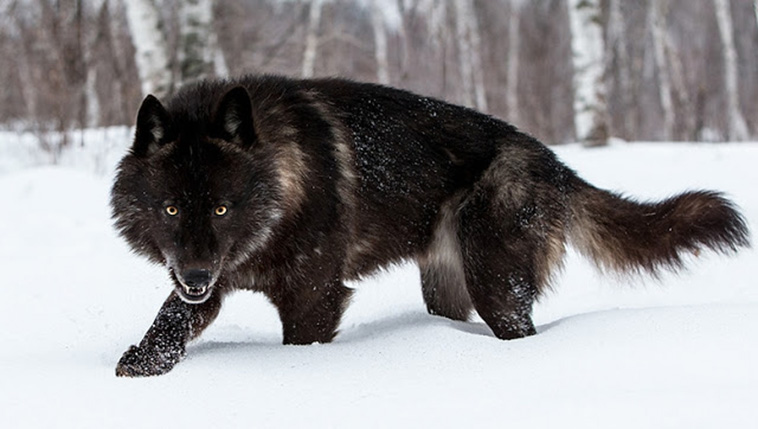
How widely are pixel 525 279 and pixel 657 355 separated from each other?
1.24m

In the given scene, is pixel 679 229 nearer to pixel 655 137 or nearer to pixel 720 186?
pixel 720 186

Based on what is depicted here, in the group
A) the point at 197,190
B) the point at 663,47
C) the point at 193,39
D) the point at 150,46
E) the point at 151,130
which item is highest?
the point at 151,130

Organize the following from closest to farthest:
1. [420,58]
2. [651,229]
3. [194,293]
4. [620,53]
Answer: [194,293]
[651,229]
[620,53]
[420,58]

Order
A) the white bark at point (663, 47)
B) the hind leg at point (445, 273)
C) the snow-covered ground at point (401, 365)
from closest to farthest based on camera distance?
the snow-covered ground at point (401, 365) → the hind leg at point (445, 273) → the white bark at point (663, 47)

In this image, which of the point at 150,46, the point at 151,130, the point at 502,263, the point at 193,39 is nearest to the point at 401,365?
the point at 502,263

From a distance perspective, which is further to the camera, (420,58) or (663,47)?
(420,58)

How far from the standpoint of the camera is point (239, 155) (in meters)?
3.59

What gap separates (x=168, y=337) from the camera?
3.56 metres

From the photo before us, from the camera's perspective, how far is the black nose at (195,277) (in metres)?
3.26

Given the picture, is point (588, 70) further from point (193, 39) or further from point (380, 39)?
point (380, 39)

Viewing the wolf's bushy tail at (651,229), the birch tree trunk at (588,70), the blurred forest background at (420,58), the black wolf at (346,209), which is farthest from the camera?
the birch tree trunk at (588,70)

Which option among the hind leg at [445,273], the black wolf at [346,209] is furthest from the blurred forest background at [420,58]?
the black wolf at [346,209]

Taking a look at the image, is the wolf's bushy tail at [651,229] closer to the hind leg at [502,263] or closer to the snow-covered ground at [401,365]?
the snow-covered ground at [401,365]

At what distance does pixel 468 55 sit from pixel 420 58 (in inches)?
224
